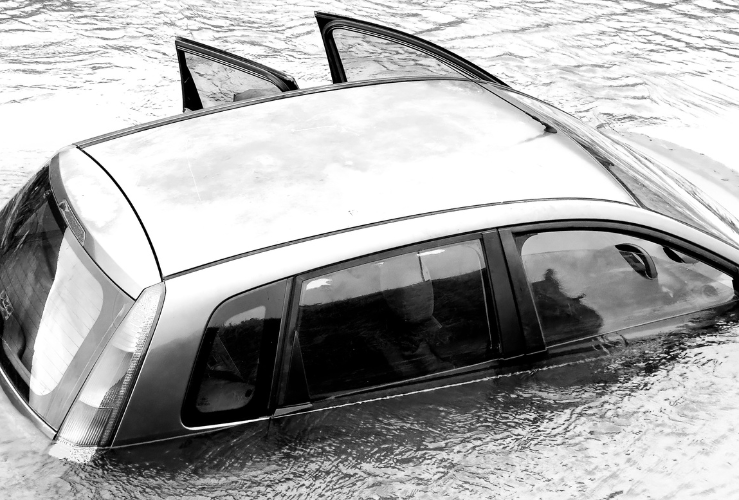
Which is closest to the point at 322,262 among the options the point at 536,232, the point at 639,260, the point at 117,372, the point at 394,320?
the point at 394,320

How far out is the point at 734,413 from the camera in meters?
3.26

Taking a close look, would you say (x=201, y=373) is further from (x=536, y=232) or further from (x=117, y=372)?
(x=536, y=232)

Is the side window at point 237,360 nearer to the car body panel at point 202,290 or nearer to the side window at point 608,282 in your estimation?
the car body panel at point 202,290

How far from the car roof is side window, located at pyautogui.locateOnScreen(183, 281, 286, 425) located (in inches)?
7.2

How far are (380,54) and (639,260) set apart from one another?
6.79 feet

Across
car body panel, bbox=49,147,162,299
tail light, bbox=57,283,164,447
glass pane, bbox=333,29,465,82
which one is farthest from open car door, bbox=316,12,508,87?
tail light, bbox=57,283,164,447

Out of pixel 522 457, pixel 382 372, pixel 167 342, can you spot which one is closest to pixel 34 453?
pixel 167 342

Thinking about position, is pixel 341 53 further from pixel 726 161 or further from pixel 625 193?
pixel 726 161

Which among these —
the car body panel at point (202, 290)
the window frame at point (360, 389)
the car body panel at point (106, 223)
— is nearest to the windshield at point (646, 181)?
the window frame at point (360, 389)

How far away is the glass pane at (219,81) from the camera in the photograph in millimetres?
4465

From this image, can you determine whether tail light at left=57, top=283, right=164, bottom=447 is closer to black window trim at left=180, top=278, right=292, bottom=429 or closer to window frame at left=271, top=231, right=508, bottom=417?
black window trim at left=180, top=278, right=292, bottom=429

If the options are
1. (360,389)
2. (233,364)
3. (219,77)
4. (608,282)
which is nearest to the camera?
(233,364)

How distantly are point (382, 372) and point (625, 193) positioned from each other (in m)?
1.26

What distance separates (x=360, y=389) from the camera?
9.41ft
